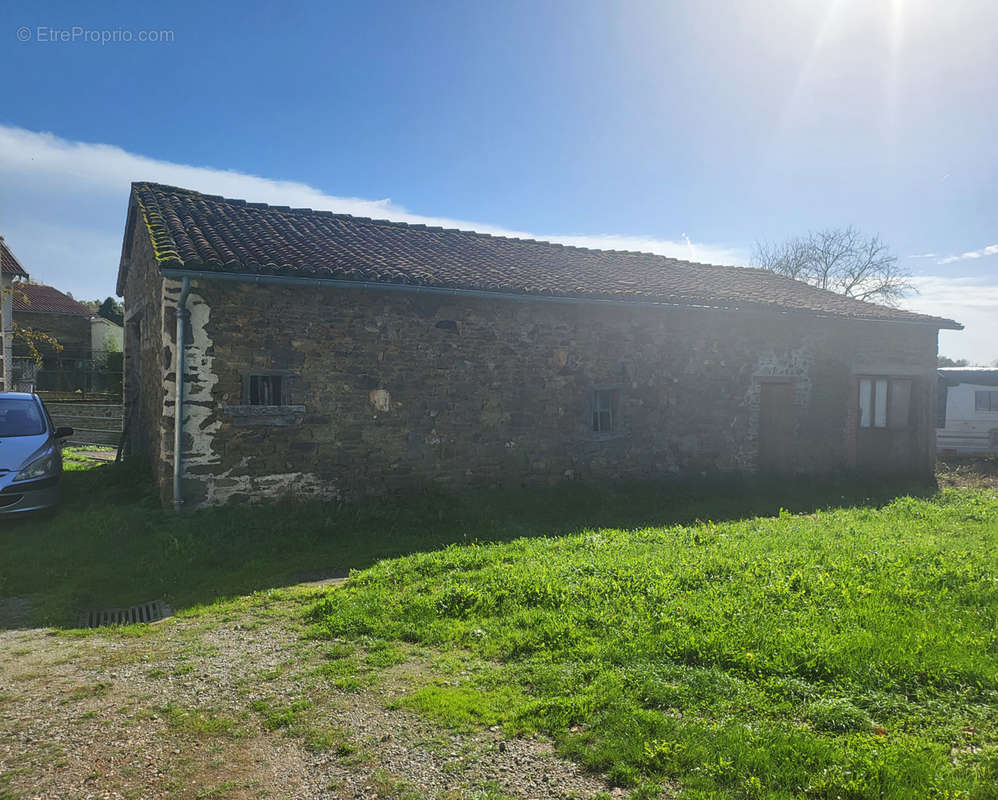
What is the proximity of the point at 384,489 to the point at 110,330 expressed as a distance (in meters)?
35.2

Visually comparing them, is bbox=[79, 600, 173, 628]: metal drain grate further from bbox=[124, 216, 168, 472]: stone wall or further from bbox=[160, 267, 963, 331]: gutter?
bbox=[160, 267, 963, 331]: gutter

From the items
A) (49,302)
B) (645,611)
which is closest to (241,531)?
(645,611)

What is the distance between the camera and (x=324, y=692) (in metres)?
3.93

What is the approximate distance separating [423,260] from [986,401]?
1606 centimetres

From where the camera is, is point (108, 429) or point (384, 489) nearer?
point (384, 489)

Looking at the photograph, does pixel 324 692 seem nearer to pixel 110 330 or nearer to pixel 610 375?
pixel 610 375

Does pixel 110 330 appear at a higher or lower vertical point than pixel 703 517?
higher

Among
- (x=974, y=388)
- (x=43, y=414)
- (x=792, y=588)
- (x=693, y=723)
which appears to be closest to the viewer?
(x=693, y=723)

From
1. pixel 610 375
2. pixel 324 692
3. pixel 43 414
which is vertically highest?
pixel 610 375

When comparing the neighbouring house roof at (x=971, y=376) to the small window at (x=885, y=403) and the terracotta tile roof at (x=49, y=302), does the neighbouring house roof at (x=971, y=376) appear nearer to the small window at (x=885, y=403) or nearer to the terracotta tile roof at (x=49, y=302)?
the small window at (x=885, y=403)

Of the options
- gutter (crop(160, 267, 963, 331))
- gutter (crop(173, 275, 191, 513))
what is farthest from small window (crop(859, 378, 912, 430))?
gutter (crop(173, 275, 191, 513))

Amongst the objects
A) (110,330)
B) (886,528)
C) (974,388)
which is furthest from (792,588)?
(110,330)

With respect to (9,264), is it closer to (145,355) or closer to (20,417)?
(145,355)

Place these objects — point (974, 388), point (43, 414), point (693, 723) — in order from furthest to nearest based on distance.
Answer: point (974, 388), point (43, 414), point (693, 723)
